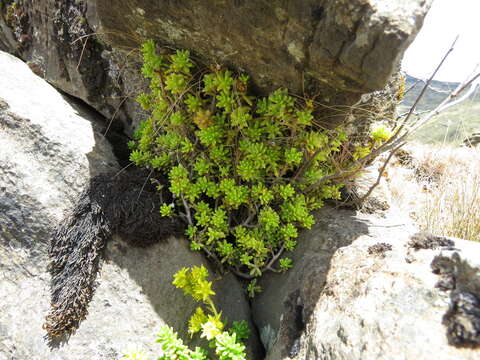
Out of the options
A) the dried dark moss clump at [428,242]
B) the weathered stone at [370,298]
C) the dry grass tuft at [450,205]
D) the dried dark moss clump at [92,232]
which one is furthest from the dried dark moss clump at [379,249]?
the dried dark moss clump at [92,232]

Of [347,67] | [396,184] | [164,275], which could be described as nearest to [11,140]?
[164,275]

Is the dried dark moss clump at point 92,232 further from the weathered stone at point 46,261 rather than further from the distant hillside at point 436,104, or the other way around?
the distant hillside at point 436,104

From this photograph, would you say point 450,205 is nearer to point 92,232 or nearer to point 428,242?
point 428,242

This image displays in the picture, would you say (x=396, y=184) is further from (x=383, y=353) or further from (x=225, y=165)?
(x=383, y=353)

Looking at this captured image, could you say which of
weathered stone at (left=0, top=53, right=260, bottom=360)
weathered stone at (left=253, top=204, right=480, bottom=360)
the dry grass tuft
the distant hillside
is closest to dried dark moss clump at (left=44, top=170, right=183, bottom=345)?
weathered stone at (left=0, top=53, right=260, bottom=360)

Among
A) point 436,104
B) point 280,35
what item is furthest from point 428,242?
point 280,35

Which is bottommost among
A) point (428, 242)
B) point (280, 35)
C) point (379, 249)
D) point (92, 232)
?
point (92, 232)
